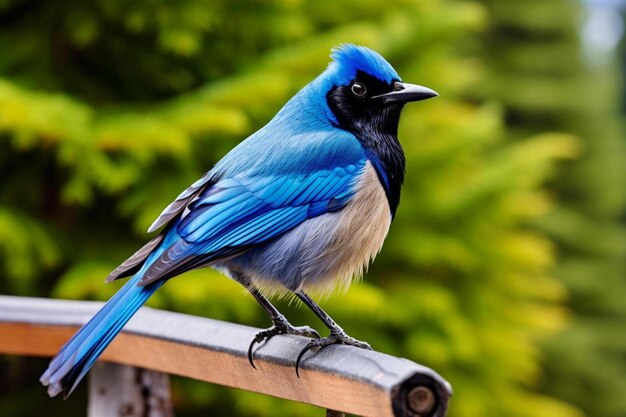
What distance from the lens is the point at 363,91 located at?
10.6ft

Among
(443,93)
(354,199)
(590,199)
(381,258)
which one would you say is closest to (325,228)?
(354,199)

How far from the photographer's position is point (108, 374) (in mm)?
3350

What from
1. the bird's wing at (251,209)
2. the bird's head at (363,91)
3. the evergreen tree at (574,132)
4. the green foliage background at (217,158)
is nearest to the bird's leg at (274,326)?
the bird's wing at (251,209)

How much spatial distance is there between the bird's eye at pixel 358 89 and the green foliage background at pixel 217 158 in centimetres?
179

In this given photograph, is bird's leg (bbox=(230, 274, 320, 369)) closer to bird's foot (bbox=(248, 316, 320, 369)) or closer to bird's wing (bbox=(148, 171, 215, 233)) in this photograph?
bird's foot (bbox=(248, 316, 320, 369))

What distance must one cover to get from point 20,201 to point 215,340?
10.6ft

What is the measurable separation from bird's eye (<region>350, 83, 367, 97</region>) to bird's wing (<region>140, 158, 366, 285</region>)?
0.73 feet

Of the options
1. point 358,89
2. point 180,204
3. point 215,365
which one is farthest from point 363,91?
point 215,365

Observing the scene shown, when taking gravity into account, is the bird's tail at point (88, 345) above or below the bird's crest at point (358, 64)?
below

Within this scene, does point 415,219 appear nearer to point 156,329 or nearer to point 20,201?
point 20,201

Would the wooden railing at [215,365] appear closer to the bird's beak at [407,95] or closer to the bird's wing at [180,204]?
the bird's wing at [180,204]

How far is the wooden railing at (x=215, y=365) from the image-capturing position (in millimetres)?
1958

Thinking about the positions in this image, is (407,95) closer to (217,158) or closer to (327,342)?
(327,342)

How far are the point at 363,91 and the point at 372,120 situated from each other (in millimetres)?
98
